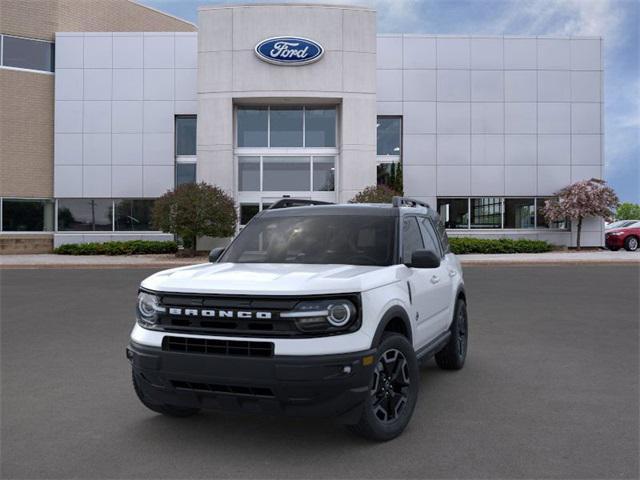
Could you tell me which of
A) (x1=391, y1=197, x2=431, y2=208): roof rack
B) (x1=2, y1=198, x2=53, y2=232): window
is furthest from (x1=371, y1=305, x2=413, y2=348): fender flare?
(x1=2, y1=198, x2=53, y2=232): window

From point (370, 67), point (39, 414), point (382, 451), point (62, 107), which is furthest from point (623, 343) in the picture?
point (62, 107)

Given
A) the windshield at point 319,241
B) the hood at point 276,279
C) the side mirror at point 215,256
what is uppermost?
the windshield at point 319,241

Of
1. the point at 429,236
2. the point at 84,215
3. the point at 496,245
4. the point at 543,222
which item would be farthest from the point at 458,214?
the point at 429,236

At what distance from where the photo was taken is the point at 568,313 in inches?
410

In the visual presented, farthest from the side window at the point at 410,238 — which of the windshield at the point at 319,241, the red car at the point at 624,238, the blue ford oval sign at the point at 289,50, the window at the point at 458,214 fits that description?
the red car at the point at 624,238

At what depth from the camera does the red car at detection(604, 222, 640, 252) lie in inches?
1156

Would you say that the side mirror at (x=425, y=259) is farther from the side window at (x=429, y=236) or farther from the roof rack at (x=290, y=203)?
the roof rack at (x=290, y=203)

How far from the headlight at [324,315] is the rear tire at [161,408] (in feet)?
4.43

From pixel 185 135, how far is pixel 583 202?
19.9 meters

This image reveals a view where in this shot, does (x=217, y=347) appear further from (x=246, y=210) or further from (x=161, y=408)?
(x=246, y=210)

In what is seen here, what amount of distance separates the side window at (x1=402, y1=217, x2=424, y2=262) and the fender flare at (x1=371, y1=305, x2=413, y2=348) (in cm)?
58

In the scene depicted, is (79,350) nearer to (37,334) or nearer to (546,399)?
(37,334)

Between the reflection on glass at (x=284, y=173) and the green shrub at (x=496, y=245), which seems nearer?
the green shrub at (x=496, y=245)

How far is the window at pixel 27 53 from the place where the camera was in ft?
93.7
